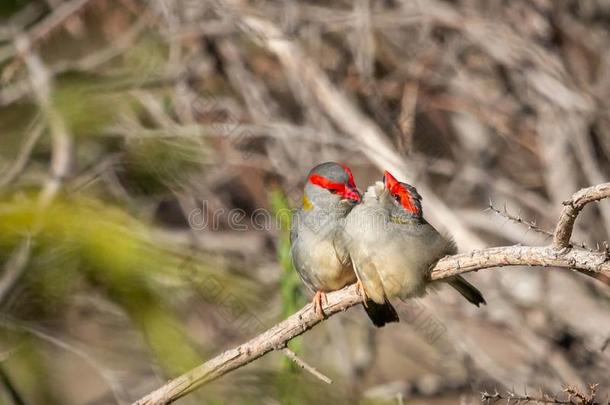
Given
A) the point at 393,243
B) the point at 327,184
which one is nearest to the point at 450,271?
the point at 393,243

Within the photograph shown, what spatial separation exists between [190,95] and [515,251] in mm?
4040

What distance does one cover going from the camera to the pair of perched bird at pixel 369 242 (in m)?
3.10

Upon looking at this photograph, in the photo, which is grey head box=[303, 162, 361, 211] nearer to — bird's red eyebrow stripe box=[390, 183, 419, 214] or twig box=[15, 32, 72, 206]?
bird's red eyebrow stripe box=[390, 183, 419, 214]

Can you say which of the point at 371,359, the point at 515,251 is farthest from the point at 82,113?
the point at 371,359

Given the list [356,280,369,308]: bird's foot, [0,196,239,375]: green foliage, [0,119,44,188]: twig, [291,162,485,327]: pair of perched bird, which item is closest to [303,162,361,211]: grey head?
[291,162,485,327]: pair of perched bird

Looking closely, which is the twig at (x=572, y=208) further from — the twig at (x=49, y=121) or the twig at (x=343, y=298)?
the twig at (x=49, y=121)

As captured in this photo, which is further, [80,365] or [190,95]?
[80,365]

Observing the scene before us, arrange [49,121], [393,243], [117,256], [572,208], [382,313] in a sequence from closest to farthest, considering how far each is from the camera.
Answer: [117,256]
[572,208]
[393,243]
[382,313]
[49,121]

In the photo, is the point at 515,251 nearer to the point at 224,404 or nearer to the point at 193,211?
the point at 224,404

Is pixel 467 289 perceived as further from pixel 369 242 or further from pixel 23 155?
pixel 23 155

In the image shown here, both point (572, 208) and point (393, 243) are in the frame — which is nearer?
point (572, 208)

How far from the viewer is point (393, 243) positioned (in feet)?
10.2

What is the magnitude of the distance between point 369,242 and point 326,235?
355 mm

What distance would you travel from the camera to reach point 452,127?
23.8 ft
